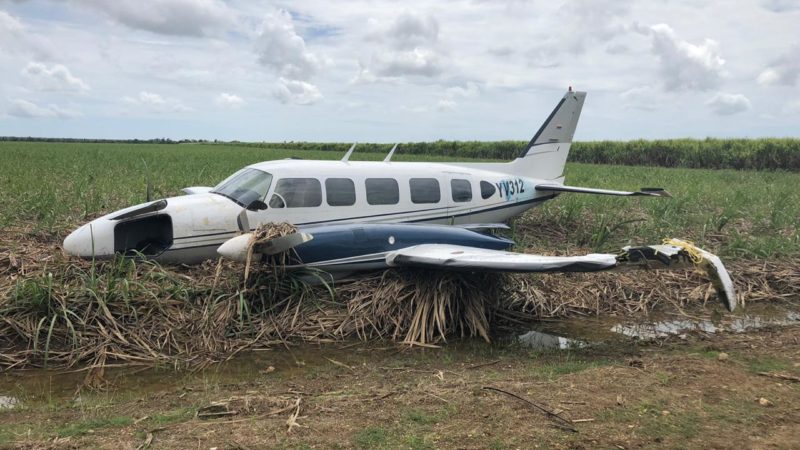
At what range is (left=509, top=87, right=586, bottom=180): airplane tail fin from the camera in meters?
12.5

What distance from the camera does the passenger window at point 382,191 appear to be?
9.48 meters

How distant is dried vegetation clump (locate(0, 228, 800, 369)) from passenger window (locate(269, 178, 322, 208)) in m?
1.27

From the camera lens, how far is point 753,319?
27.1 ft

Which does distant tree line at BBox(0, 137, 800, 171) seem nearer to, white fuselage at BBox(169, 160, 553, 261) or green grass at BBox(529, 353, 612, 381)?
white fuselage at BBox(169, 160, 553, 261)

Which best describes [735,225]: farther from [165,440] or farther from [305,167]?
[165,440]

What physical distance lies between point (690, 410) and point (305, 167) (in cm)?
649

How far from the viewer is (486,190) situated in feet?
35.9

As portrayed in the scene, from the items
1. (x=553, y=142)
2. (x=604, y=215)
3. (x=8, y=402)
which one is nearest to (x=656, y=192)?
(x=553, y=142)

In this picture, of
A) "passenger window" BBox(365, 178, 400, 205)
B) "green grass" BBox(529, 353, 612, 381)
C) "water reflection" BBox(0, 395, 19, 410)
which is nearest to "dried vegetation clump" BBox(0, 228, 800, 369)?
"water reflection" BBox(0, 395, 19, 410)

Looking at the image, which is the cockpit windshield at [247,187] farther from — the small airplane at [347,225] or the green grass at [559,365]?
the green grass at [559,365]

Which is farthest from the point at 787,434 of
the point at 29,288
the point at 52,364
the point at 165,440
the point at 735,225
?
the point at 735,225

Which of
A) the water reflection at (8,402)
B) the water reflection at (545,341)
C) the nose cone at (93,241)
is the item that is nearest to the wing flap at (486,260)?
the water reflection at (545,341)

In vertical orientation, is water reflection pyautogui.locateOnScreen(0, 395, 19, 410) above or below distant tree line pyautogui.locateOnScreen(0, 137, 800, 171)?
below

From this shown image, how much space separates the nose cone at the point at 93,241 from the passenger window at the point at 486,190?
642cm
